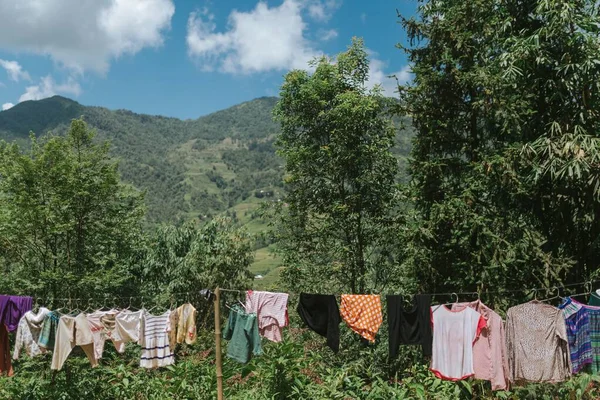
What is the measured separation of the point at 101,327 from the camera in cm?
822

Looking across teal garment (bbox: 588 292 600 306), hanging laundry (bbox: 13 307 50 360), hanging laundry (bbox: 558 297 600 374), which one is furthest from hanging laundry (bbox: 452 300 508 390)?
hanging laundry (bbox: 13 307 50 360)

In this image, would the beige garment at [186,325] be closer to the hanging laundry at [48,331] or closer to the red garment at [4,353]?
the hanging laundry at [48,331]

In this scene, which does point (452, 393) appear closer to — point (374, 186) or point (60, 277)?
point (374, 186)

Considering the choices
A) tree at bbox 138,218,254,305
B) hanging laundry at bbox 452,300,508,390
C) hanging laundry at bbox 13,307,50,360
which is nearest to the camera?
hanging laundry at bbox 452,300,508,390

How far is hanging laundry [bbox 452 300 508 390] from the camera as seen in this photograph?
20.8ft

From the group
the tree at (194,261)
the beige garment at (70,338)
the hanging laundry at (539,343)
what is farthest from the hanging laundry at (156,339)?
the tree at (194,261)

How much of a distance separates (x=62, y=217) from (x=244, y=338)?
11.1 meters

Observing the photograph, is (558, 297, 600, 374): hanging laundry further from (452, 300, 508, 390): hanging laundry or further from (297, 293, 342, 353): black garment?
(297, 293, 342, 353): black garment

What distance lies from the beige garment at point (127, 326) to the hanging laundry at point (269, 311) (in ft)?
6.90

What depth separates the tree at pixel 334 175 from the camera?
45.3ft

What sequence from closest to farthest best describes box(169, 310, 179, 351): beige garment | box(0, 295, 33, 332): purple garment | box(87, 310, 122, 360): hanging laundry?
box(0, 295, 33, 332): purple garment
box(87, 310, 122, 360): hanging laundry
box(169, 310, 179, 351): beige garment

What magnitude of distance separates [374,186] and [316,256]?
2837mm

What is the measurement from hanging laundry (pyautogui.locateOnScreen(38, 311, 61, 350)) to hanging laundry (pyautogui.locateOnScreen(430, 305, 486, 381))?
6.11m

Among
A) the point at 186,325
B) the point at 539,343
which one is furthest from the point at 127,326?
the point at 539,343
